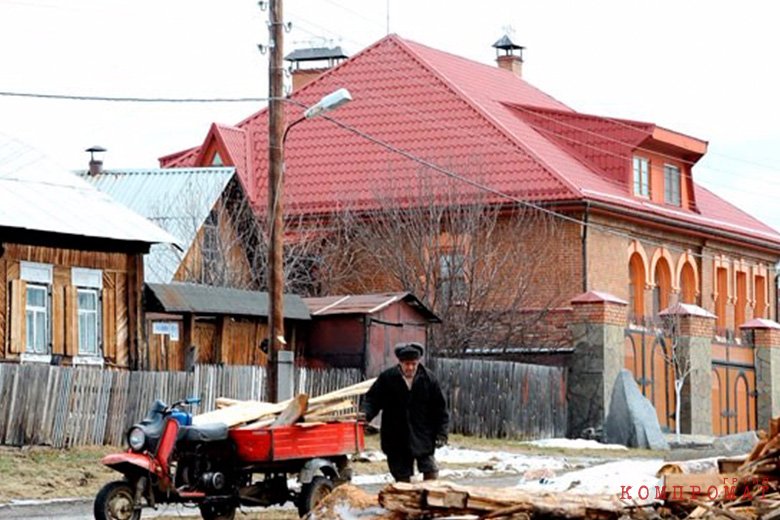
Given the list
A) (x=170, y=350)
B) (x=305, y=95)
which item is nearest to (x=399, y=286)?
(x=305, y=95)

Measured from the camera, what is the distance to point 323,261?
46.9 metres

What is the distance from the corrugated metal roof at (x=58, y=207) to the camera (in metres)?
30.7

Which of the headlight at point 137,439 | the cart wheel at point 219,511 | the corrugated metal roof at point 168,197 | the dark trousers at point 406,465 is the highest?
the corrugated metal roof at point 168,197

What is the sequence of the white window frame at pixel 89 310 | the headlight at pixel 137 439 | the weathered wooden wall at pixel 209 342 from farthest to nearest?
the weathered wooden wall at pixel 209 342, the white window frame at pixel 89 310, the headlight at pixel 137 439

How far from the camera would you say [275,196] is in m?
28.8

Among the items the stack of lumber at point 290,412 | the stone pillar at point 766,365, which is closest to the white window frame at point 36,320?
the stack of lumber at point 290,412

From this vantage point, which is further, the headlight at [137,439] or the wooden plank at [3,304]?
the wooden plank at [3,304]

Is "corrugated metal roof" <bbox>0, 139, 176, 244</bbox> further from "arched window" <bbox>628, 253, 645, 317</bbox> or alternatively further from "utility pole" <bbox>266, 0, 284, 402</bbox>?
"arched window" <bbox>628, 253, 645, 317</bbox>

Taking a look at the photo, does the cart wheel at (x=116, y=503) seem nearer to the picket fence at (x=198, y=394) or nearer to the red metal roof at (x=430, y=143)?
the picket fence at (x=198, y=394)

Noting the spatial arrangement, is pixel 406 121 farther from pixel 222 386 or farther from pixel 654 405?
pixel 222 386

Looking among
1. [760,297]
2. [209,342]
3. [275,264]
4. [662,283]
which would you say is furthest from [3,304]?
[760,297]

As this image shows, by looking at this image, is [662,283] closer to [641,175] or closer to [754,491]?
[641,175]

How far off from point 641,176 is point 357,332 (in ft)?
54.6

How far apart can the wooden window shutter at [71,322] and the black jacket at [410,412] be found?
16.0 metres
